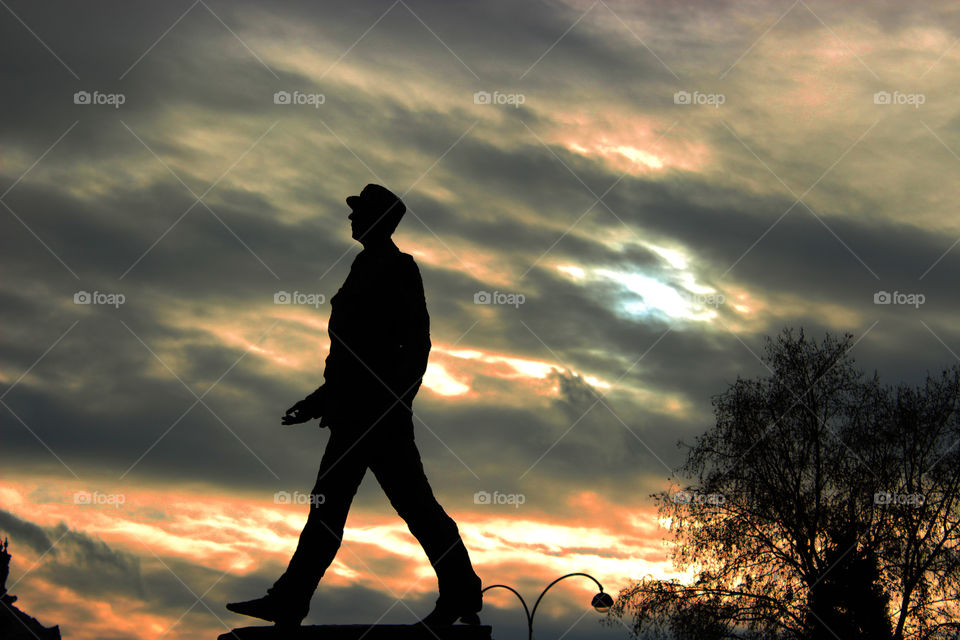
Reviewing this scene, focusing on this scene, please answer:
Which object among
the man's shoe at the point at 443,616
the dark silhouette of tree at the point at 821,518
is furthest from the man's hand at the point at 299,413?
the dark silhouette of tree at the point at 821,518

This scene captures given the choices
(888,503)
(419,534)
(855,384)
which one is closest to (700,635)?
(888,503)

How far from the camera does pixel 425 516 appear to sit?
28.5ft

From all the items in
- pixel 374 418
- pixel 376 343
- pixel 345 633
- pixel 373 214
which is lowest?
pixel 345 633

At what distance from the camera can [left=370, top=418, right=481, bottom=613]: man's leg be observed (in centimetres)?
865

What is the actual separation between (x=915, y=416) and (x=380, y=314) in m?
22.6

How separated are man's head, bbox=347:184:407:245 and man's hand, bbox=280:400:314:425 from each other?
59.0 inches

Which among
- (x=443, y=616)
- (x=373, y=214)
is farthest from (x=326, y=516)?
(x=373, y=214)

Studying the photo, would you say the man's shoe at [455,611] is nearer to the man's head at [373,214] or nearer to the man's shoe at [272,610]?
the man's shoe at [272,610]

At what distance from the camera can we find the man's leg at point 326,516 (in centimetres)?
844

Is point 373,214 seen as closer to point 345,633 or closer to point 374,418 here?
point 374,418

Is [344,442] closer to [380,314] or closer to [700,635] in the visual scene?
[380,314]

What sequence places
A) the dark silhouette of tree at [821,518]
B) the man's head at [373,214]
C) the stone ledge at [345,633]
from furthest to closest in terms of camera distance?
the dark silhouette of tree at [821,518] → the man's head at [373,214] → the stone ledge at [345,633]

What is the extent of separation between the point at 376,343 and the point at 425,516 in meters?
1.50

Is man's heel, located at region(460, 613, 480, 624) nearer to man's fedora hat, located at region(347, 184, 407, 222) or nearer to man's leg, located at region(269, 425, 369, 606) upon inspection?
man's leg, located at region(269, 425, 369, 606)
